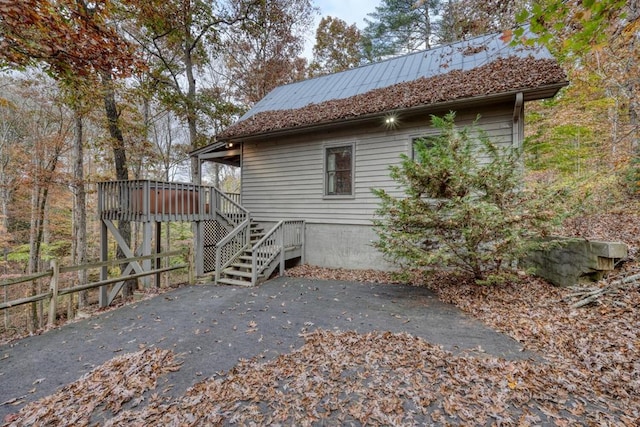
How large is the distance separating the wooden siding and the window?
176 millimetres

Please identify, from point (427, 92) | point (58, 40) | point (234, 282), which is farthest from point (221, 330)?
point (427, 92)

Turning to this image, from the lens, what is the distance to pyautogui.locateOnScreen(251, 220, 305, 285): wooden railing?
6.81 m

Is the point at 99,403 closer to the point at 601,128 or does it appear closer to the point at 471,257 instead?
the point at 471,257

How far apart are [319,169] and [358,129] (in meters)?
1.61

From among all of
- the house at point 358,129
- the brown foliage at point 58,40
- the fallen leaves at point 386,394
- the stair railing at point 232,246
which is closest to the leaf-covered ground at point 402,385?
the fallen leaves at point 386,394

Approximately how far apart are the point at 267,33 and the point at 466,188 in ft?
48.1

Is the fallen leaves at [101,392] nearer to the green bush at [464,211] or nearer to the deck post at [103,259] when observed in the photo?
the green bush at [464,211]

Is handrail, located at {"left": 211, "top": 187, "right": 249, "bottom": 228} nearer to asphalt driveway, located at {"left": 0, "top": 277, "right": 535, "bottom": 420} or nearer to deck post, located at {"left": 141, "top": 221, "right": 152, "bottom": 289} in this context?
deck post, located at {"left": 141, "top": 221, "right": 152, "bottom": 289}

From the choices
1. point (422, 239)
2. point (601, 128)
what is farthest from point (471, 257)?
point (601, 128)

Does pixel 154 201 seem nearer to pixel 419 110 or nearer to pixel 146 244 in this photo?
pixel 146 244

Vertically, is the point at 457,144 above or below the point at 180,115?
below

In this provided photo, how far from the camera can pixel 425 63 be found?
8602mm

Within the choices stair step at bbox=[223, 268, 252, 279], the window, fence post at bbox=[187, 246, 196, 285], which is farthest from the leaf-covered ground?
the window

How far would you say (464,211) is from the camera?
466cm
